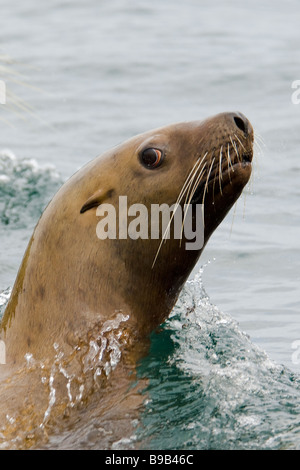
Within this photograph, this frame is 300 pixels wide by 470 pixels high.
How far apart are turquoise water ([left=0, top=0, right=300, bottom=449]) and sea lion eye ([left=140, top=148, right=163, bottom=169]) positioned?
760 mm

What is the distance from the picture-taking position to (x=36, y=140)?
1382 centimetres

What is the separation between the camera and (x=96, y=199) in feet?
19.1

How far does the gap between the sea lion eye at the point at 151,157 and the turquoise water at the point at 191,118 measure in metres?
0.76

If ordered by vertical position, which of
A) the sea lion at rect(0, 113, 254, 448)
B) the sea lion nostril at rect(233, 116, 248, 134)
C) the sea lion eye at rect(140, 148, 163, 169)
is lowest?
the sea lion at rect(0, 113, 254, 448)

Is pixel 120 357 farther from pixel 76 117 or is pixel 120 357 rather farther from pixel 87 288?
pixel 76 117

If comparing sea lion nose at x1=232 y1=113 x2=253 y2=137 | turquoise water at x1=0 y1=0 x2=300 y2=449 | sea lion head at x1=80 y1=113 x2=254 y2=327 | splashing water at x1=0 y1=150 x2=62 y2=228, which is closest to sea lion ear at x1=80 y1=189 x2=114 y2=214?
sea lion head at x1=80 y1=113 x2=254 y2=327

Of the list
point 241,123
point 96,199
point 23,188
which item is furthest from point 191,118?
point 96,199

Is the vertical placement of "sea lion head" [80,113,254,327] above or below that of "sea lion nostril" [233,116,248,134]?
below

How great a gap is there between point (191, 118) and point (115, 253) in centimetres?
838

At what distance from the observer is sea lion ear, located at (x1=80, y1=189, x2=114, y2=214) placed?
19.1ft

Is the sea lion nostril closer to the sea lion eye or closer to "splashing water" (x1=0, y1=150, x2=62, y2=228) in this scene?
the sea lion eye

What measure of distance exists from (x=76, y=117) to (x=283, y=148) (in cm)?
333

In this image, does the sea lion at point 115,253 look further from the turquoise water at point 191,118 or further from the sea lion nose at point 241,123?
the turquoise water at point 191,118

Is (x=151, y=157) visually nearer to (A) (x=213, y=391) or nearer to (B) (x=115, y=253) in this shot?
(B) (x=115, y=253)
